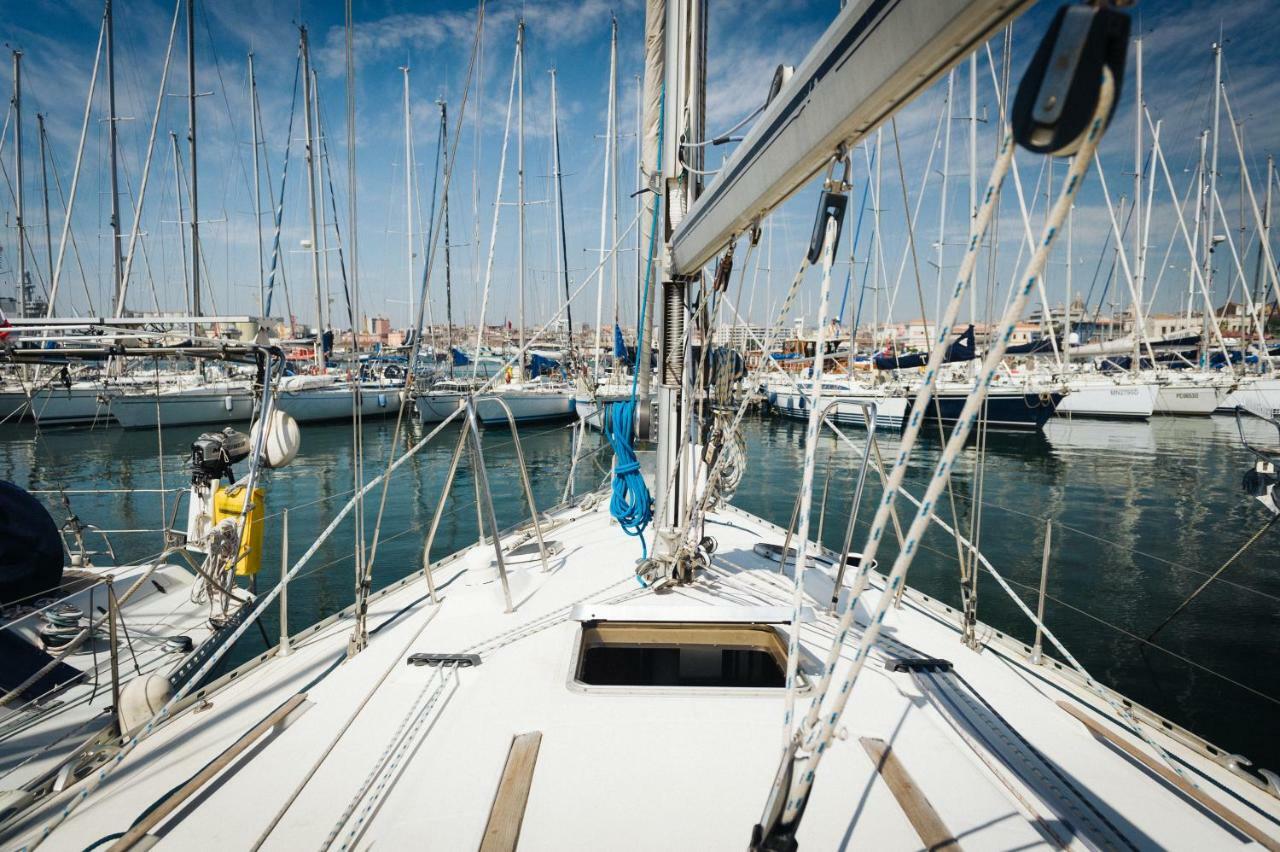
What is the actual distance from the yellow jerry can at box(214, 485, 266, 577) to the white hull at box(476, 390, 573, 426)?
53.7 ft

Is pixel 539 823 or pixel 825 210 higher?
pixel 825 210

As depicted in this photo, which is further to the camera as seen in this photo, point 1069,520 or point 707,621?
point 1069,520

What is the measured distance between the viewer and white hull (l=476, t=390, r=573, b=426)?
21.5 metres

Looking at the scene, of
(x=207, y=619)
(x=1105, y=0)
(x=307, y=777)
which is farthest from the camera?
(x=207, y=619)

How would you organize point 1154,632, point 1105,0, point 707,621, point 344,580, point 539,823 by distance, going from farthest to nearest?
point 344,580 < point 1154,632 < point 707,621 < point 539,823 < point 1105,0

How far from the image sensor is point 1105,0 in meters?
0.78

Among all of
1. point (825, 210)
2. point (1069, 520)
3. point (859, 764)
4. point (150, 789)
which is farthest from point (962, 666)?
point (1069, 520)

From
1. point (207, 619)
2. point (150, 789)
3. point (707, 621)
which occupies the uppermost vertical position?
point (707, 621)

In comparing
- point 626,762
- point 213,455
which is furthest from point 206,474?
point 626,762

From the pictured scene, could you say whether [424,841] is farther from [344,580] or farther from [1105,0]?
[344,580]

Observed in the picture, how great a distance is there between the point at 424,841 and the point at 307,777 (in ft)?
1.91

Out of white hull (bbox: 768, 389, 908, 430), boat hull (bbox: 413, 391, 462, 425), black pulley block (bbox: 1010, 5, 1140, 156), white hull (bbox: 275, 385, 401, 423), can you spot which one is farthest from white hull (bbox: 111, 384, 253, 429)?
black pulley block (bbox: 1010, 5, 1140, 156)

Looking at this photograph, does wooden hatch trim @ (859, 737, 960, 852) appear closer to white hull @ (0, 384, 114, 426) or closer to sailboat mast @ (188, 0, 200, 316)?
sailboat mast @ (188, 0, 200, 316)

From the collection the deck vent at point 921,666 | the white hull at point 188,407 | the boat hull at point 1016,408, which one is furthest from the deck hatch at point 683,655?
the white hull at point 188,407
